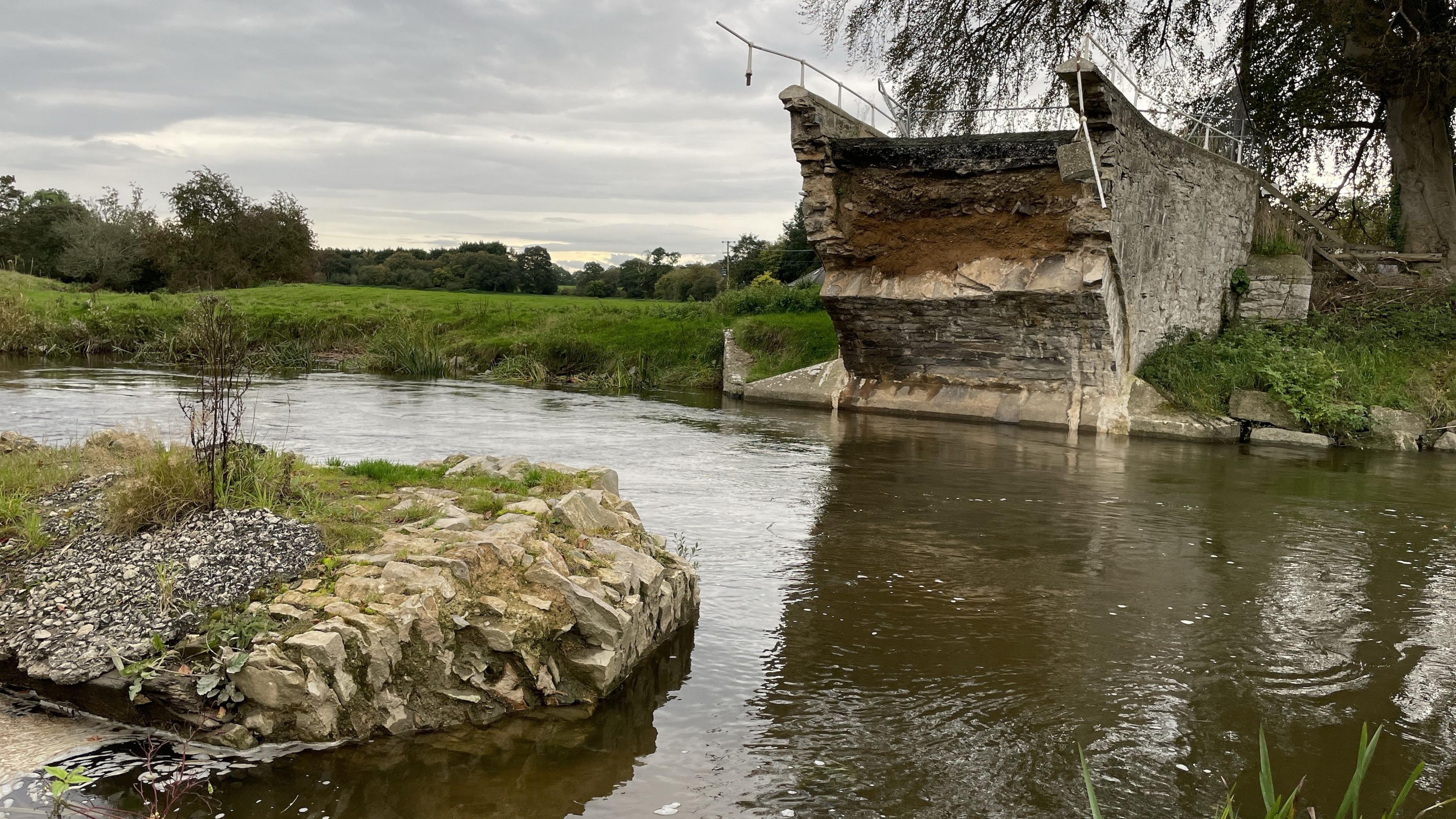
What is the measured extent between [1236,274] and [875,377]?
21.8ft

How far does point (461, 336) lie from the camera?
965 inches

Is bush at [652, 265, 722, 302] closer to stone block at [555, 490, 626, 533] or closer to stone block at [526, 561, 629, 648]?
stone block at [555, 490, 626, 533]

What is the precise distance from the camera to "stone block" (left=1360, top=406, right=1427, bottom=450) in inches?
537

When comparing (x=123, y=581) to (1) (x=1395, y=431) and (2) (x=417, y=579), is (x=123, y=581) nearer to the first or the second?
(2) (x=417, y=579)

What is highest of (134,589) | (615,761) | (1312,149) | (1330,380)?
(1312,149)

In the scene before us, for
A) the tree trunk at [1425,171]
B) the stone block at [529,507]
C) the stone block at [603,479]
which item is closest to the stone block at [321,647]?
the stone block at [529,507]

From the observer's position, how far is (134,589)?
4.11m

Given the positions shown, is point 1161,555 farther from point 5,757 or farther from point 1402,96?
point 1402,96

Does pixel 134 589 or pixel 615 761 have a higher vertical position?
pixel 134 589

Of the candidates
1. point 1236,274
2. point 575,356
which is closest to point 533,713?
point 1236,274

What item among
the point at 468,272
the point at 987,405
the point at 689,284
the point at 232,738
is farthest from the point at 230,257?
the point at 232,738

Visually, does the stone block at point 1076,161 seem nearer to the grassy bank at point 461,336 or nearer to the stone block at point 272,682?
the grassy bank at point 461,336

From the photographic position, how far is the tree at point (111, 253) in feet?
125

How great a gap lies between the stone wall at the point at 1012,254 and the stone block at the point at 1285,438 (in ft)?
6.10
